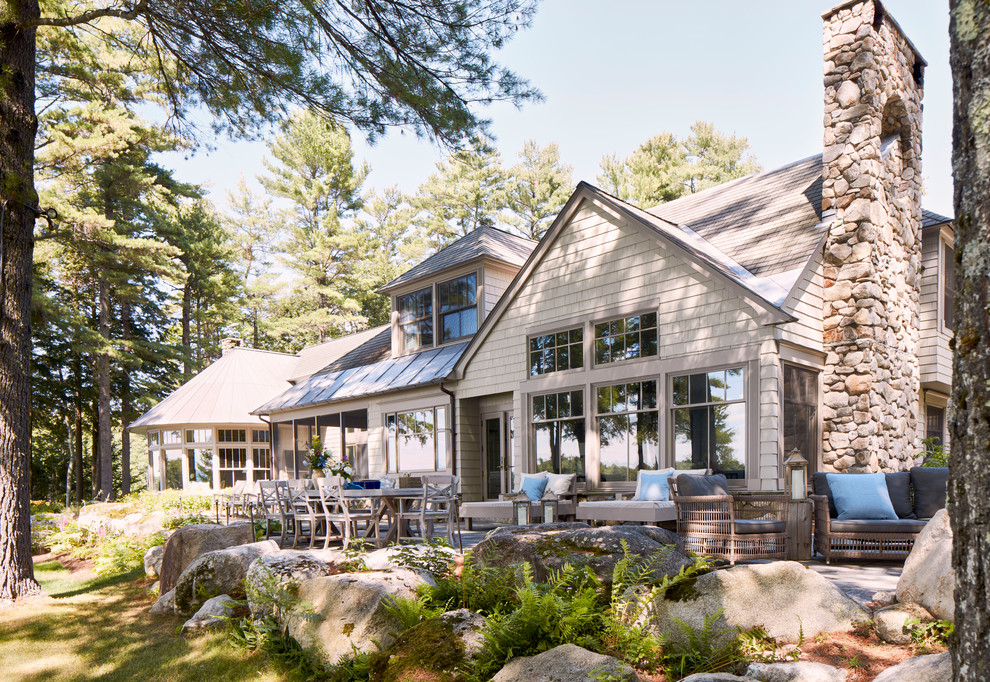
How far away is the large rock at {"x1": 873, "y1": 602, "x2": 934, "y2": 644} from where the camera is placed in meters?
3.72

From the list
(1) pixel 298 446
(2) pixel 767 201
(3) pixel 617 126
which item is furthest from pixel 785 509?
(3) pixel 617 126

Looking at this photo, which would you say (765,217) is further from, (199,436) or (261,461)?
(199,436)

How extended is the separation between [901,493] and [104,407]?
2187cm

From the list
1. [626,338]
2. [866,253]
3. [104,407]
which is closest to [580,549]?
[626,338]

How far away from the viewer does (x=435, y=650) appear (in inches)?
157

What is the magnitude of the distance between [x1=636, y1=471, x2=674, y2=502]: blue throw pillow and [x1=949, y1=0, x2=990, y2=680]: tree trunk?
7532 mm

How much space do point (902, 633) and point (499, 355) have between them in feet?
31.6

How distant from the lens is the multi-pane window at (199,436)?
2217cm

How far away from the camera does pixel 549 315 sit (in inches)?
477

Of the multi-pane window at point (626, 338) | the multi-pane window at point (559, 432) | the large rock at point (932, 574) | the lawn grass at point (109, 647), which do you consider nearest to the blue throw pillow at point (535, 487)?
the multi-pane window at point (559, 432)

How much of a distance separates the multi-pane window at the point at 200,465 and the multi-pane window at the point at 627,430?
48.8ft

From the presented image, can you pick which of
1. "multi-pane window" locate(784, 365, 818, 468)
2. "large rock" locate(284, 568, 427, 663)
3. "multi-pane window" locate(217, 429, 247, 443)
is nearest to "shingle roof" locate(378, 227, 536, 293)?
"multi-pane window" locate(784, 365, 818, 468)

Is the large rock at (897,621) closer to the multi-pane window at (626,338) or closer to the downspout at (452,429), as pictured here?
the multi-pane window at (626,338)

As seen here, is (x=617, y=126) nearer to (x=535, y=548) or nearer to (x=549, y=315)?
(x=549, y=315)
